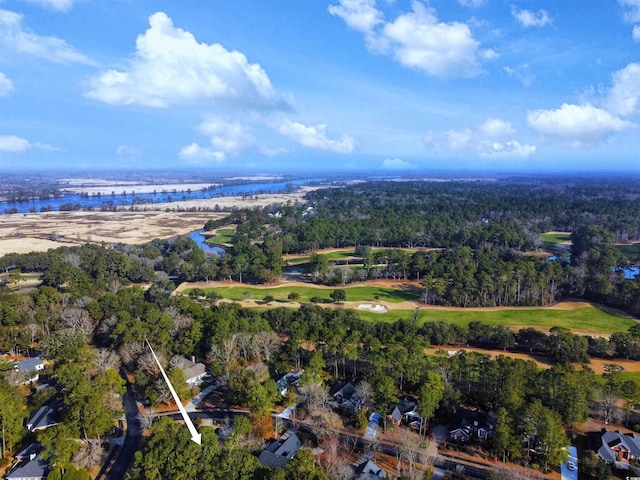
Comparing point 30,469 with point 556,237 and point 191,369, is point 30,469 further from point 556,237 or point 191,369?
point 556,237

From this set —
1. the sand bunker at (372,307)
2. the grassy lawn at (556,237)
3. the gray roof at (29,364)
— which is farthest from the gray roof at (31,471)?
the grassy lawn at (556,237)

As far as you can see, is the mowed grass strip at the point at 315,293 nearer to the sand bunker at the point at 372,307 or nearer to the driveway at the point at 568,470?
the sand bunker at the point at 372,307

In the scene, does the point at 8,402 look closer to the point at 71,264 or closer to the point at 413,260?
the point at 71,264

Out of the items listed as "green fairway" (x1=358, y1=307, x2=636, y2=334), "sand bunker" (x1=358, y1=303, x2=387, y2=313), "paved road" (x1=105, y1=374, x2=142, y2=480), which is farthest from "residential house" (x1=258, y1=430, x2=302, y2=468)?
"sand bunker" (x1=358, y1=303, x2=387, y2=313)

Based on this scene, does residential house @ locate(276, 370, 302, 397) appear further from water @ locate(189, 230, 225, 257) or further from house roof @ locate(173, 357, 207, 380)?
water @ locate(189, 230, 225, 257)

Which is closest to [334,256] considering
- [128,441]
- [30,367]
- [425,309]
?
[425,309]

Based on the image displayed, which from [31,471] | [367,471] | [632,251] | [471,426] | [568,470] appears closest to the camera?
[367,471]

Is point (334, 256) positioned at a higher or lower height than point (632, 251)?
lower
